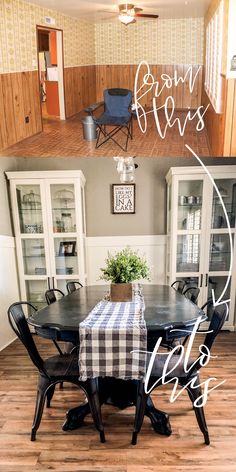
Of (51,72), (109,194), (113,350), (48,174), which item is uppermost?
(51,72)

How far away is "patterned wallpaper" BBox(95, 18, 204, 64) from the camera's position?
940mm

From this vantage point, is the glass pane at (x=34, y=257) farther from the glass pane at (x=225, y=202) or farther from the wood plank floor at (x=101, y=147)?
the wood plank floor at (x=101, y=147)

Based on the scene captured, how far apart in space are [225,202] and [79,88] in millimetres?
2796

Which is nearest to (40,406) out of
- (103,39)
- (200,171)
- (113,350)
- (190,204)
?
(113,350)

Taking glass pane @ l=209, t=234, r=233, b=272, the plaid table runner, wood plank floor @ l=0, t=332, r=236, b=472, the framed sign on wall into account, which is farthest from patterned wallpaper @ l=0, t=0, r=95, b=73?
glass pane @ l=209, t=234, r=233, b=272

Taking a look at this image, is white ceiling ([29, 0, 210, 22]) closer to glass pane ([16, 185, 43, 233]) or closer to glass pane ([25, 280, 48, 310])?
glass pane ([16, 185, 43, 233])

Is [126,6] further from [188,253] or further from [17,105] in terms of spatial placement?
[188,253]

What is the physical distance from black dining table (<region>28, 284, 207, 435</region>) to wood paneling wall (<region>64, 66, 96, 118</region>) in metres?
1.42

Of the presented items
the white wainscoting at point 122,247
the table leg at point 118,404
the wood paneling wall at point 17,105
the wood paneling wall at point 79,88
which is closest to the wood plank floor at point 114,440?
the table leg at point 118,404

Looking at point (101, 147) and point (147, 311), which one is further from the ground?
point (101, 147)

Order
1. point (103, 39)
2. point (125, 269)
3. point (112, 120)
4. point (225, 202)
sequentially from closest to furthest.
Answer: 1. point (103, 39)
2. point (112, 120)
3. point (125, 269)
4. point (225, 202)

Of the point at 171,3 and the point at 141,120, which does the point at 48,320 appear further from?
the point at 171,3

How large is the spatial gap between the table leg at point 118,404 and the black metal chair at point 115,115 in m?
1.87

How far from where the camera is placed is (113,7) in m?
0.83
